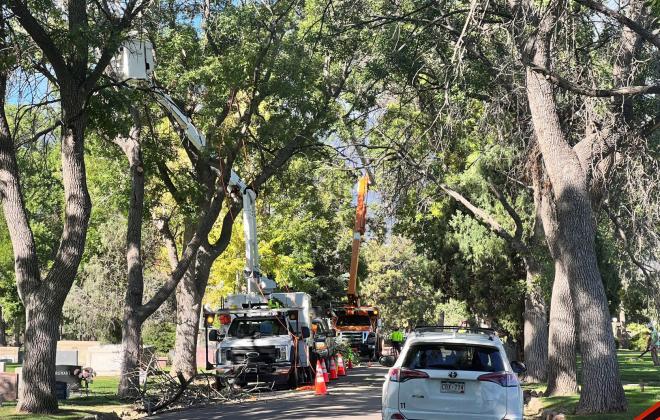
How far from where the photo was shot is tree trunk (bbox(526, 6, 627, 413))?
1561 centimetres

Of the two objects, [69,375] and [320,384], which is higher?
[69,375]

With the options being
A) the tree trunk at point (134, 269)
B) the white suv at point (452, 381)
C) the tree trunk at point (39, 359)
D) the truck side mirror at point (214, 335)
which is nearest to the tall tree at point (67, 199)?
the tree trunk at point (39, 359)

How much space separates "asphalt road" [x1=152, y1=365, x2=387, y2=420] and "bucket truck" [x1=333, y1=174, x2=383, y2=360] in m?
20.9

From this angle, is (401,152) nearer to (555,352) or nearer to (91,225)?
(555,352)

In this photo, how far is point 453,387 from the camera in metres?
11.7

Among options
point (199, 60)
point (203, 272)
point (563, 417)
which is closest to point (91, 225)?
point (203, 272)

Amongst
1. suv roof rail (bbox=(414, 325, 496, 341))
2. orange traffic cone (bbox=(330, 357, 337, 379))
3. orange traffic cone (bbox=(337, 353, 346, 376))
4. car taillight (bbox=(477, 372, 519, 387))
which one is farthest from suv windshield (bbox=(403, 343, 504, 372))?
orange traffic cone (bbox=(337, 353, 346, 376))

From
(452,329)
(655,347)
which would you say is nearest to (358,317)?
(655,347)

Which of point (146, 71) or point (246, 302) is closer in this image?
point (146, 71)

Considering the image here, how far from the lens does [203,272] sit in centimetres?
3059

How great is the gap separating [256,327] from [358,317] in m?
21.5

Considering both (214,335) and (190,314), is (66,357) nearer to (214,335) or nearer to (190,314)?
(190,314)

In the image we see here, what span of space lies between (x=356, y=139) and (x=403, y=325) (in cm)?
5837

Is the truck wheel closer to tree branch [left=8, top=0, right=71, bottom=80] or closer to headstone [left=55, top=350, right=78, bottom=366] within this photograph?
headstone [left=55, top=350, right=78, bottom=366]
